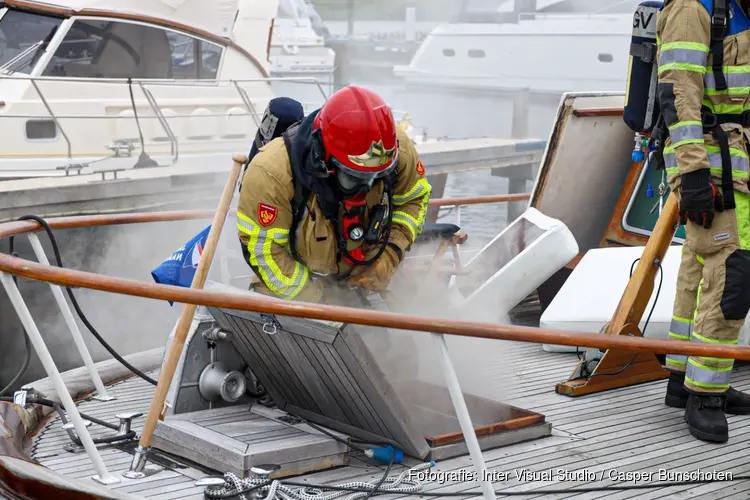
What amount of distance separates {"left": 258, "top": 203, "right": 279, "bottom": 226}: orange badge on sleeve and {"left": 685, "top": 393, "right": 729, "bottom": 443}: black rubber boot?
197 cm

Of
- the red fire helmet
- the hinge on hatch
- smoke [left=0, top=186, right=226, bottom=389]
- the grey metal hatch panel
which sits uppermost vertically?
the red fire helmet

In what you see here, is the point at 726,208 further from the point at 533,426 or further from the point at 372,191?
the point at 372,191

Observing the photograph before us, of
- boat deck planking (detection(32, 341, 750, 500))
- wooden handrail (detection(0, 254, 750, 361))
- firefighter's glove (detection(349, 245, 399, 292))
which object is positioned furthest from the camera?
firefighter's glove (detection(349, 245, 399, 292))

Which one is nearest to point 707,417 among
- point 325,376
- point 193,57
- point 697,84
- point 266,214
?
point 697,84

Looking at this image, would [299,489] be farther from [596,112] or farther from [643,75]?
[596,112]

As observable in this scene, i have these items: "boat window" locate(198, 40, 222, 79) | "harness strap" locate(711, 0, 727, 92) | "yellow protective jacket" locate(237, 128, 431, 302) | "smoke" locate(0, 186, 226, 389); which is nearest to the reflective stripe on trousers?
"harness strap" locate(711, 0, 727, 92)

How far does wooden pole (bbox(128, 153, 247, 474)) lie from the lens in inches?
146

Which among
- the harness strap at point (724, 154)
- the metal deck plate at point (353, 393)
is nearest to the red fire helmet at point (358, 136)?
the metal deck plate at point (353, 393)

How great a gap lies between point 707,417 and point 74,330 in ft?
9.08

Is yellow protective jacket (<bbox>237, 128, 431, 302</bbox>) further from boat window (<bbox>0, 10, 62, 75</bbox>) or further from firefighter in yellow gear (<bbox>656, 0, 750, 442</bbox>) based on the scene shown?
boat window (<bbox>0, 10, 62, 75</bbox>)

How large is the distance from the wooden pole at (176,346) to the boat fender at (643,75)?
1817 millimetres

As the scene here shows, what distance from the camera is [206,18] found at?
12312 mm

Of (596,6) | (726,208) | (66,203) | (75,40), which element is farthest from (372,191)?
(596,6)

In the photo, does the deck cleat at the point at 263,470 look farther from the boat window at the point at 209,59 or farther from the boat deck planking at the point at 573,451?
the boat window at the point at 209,59
